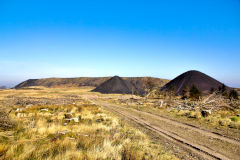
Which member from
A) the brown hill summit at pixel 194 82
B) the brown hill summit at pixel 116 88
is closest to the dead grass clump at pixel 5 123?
the brown hill summit at pixel 194 82

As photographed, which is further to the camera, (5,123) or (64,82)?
(64,82)

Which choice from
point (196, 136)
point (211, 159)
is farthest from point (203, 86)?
point (211, 159)

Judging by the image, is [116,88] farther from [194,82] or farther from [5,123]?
[5,123]

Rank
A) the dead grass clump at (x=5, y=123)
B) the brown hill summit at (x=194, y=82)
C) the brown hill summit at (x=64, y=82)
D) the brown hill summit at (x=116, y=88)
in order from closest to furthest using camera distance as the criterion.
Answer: the dead grass clump at (x=5, y=123), the brown hill summit at (x=194, y=82), the brown hill summit at (x=116, y=88), the brown hill summit at (x=64, y=82)

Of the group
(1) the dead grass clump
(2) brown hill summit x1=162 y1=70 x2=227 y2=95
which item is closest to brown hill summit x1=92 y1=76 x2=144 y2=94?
(2) brown hill summit x1=162 y1=70 x2=227 y2=95

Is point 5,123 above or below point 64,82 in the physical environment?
below

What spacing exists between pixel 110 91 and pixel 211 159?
63.4 m

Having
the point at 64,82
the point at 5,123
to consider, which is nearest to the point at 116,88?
the point at 5,123

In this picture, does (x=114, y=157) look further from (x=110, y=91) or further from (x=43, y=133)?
(x=110, y=91)

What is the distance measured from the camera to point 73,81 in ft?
439

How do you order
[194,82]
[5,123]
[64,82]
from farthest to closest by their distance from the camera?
[64,82] < [194,82] < [5,123]

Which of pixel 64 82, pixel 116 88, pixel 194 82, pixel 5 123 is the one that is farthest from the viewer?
pixel 64 82

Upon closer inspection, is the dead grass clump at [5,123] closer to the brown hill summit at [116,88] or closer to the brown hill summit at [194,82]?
the brown hill summit at [194,82]

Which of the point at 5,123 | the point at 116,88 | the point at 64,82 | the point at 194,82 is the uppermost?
the point at 64,82
